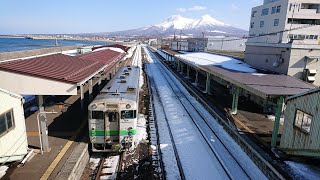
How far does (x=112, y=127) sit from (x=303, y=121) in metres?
9.81

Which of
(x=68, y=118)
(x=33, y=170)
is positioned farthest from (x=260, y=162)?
(x=68, y=118)

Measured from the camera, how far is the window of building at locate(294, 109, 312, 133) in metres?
12.6

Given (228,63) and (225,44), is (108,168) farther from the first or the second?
(225,44)

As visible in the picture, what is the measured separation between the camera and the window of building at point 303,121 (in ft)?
41.2

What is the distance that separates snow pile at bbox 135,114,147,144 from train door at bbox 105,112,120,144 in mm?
2419

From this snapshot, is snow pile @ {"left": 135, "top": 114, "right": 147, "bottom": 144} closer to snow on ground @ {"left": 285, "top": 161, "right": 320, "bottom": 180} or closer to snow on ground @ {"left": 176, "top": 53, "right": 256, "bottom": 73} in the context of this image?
snow on ground @ {"left": 285, "top": 161, "right": 320, "bottom": 180}

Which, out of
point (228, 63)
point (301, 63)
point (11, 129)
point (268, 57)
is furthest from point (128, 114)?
point (228, 63)

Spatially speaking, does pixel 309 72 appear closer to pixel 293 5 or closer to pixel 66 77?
pixel 66 77

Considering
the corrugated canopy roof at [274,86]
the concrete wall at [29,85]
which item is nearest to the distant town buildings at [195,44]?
the corrugated canopy roof at [274,86]

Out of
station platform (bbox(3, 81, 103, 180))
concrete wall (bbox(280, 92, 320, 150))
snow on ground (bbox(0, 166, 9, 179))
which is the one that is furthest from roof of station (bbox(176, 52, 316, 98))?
snow on ground (bbox(0, 166, 9, 179))

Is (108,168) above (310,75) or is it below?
below

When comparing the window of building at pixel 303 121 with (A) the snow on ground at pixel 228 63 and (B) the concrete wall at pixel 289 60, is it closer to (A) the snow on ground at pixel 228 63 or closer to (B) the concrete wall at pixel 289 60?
(B) the concrete wall at pixel 289 60

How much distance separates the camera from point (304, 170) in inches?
482

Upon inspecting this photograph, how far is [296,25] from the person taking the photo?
194 feet
